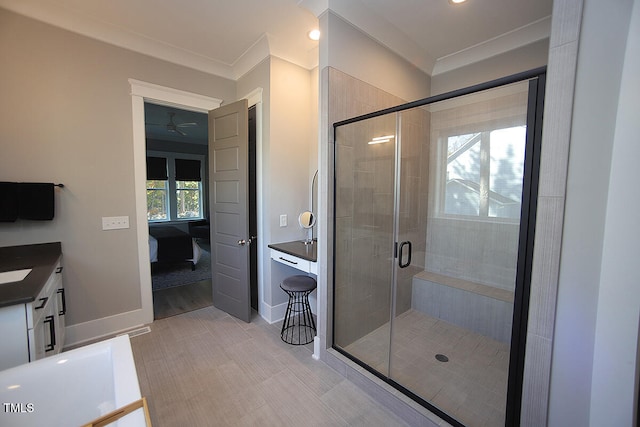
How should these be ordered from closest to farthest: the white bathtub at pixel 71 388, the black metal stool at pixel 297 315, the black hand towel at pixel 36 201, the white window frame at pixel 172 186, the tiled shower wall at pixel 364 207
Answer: the white bathtub at pixel 71 388, the black hand towel at pixel 36 201, the tiled shower wall at pixel 364 207, the black metal stool at pixel 297 315, the white window frame at pixel 172 186

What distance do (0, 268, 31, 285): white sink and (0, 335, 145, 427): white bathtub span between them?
2.90 ft

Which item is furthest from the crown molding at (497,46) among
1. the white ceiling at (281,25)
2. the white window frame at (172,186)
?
the white window frame at (172,186)

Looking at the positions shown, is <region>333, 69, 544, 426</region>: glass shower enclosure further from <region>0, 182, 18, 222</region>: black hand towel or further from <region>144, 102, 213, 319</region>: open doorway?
<region>0, 182, 18, 222</region>: black hand towel

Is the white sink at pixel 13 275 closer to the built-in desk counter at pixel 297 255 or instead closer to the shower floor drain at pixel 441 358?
the built-in desk counter at pixel 297 255

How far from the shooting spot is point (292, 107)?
2844 millimetres

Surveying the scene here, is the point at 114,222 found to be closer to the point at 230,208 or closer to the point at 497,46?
the point at 230,208

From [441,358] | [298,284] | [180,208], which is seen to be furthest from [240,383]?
[180,208]

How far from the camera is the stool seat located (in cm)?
239

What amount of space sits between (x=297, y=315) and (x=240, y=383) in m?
1.11

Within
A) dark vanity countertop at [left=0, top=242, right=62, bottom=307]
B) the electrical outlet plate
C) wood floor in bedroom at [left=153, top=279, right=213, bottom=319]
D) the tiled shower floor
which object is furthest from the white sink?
the tiled shower floor

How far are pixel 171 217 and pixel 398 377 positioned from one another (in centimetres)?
714

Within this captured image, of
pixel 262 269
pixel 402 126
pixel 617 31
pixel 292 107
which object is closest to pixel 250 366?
pixel 262 269

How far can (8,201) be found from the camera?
6.64 feet

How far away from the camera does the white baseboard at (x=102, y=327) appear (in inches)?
93.9
